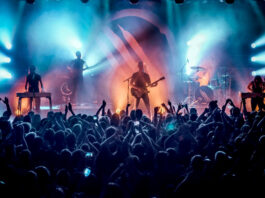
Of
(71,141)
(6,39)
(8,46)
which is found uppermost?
(6,39)

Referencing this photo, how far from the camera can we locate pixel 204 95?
11414 mm

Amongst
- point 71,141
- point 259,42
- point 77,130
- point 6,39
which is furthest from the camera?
point 259,42

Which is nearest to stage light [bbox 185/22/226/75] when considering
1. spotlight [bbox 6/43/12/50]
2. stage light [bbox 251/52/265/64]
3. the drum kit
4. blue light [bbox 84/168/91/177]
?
the drum kit

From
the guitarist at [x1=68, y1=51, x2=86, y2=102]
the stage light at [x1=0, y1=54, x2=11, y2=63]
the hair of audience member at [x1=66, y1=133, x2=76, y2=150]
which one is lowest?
the hair of audience member at [x1=66, y1=133, x2=76, y2=150]

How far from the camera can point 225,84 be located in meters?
12.2

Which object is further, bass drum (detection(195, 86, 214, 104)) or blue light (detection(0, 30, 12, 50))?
blue light (detection(0, 30, 12, 50))

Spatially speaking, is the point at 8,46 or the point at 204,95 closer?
the point at 204,95

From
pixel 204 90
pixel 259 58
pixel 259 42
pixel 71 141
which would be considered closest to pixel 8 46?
pixel 204 90

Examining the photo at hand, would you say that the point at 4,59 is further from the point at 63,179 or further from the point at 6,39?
the point at 63,179

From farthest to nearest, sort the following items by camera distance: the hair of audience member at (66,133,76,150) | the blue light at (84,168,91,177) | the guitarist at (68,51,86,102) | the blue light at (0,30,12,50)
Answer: the blue light at (0,30,12,50), the guitarist at (68,51,86,102), the hair of audience member at (66,133,76,150), the blue light at (84,168,91,177)

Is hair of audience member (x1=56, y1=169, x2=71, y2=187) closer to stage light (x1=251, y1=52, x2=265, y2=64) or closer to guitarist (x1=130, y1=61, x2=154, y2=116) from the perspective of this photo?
guitarist (x1=130, y1=61, x2=154, y2=116)

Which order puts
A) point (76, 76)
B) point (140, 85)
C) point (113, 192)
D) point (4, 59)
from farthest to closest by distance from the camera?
point (4, 59), point (76, 76), point (140, 85), point (113, 192)

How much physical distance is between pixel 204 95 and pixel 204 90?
27 cm

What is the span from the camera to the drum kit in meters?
11.4
